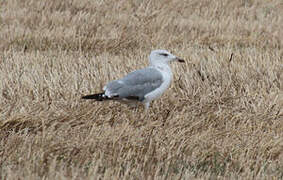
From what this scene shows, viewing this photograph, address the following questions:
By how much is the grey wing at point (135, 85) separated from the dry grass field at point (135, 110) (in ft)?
0.70

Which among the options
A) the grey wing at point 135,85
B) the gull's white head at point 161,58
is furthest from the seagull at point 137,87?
the gull's white head at point 161,58

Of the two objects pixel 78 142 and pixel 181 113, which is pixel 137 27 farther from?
pixel 78 142

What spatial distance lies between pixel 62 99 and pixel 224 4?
7085 mm

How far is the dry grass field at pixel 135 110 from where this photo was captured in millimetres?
3037

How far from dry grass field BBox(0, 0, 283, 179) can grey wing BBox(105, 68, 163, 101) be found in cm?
21

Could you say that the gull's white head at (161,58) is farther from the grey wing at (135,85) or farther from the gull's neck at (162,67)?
the grey wing at (135,85)

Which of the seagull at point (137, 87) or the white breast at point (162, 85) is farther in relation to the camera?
the white breast at point (162, 85)

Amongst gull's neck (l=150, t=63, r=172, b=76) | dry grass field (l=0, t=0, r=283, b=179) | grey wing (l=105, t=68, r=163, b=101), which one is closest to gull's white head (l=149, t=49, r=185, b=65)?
gull's neck (l=150, t=63, r=172, b=76)

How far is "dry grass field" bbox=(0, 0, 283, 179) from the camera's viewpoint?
304 centimetres

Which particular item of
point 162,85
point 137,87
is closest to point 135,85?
point 137,87

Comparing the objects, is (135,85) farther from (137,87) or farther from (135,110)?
(135,110)

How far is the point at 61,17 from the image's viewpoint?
8.90m

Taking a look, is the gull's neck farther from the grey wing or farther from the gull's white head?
the grey wing

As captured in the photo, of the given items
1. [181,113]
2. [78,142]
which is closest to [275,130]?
[181,113]
